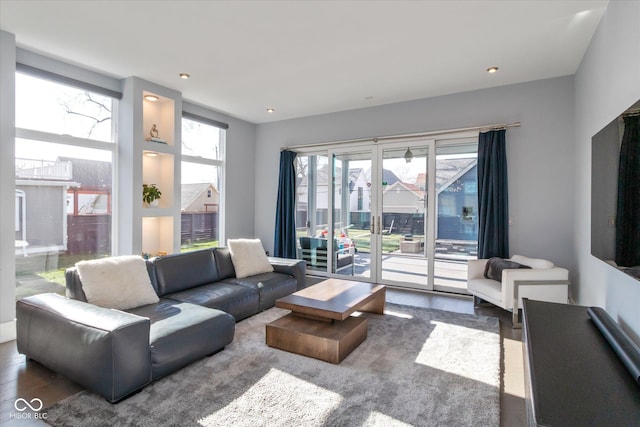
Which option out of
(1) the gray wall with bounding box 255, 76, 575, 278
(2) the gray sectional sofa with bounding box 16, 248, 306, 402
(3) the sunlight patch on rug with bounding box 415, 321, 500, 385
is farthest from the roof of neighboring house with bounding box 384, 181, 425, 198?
(2) the gray sectional sofa with bounding box 16, 248, 306, 402

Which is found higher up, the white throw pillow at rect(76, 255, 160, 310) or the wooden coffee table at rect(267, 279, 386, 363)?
the white throw pillow at rect(76, 255, 160, 310)

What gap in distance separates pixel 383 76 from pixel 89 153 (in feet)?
12.4

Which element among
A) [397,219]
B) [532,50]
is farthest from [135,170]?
[532,50]

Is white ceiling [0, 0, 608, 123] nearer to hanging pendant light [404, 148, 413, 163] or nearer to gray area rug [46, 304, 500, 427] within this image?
hanging pendant light [404, 148, 413, 163]

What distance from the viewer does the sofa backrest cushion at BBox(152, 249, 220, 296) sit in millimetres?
3369

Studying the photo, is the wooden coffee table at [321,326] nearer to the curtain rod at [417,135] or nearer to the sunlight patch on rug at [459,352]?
Result: the sunlight patch on rug at [459,352]

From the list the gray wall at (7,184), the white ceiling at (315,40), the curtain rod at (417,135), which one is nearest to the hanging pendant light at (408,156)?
the curtain rod at (417,135)

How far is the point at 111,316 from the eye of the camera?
7.30 ft

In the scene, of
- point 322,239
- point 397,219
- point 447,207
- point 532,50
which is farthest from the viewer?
point 322,239

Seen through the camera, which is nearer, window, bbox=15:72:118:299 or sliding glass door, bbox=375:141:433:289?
window, bbox=15:72:118:299

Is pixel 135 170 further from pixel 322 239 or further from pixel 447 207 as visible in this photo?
pixel 447 207

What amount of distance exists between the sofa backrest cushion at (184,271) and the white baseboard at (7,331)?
1390mm

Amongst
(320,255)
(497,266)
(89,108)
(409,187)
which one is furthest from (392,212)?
(89,108)

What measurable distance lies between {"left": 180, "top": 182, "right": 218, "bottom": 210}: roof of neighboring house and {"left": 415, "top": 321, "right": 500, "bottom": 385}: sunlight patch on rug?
13.5 feet
